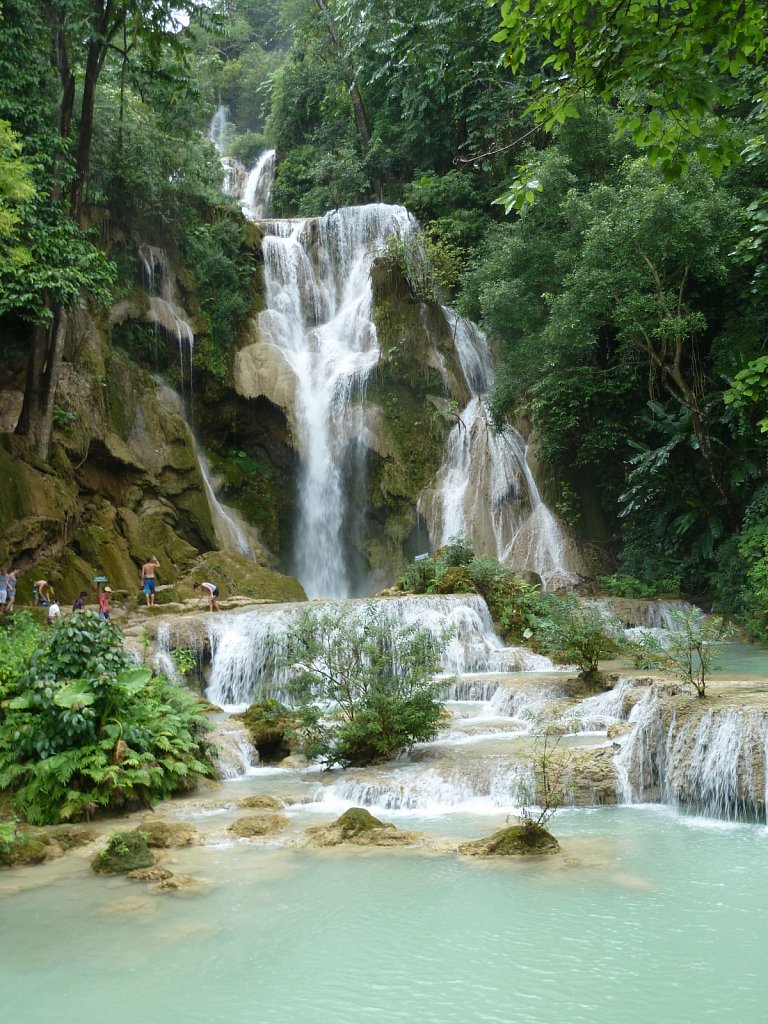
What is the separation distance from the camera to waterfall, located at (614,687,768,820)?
24.3ft

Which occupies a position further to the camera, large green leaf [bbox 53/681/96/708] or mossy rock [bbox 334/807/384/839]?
large green leaf [bbox 53/681/96/708]

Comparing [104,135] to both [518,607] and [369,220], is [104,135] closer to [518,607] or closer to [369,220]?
[369,220]

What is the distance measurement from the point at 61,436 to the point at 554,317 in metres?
11.2

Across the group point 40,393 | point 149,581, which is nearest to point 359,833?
point 149,581

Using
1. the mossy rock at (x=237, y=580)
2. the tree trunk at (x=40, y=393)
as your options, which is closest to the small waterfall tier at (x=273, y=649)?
the mossy rock at (x=237, y=580)

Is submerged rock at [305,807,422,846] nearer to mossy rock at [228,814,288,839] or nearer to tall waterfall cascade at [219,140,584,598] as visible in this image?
mossy rock at [228,814,288,839]

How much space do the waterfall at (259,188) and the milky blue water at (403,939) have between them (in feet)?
107

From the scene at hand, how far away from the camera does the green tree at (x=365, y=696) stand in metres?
9.21

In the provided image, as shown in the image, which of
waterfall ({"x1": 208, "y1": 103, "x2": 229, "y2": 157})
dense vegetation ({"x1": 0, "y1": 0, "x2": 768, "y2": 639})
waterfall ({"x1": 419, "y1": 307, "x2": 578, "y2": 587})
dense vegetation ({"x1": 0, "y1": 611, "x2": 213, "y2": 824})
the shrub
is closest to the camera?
dense vegetation ({"x1": 0, "y1": 611, "x2": 213, "y2": 824})

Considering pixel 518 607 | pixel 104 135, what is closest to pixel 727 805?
pixel 518 607

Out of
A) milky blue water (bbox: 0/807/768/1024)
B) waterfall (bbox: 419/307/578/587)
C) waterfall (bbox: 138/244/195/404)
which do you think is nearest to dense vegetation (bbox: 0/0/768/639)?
waterfall (bbox: 138/244/195/404)

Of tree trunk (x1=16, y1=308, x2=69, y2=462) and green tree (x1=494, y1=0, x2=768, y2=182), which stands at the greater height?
tree trunk (x1=16, y1=308, x2=69, y2=462)

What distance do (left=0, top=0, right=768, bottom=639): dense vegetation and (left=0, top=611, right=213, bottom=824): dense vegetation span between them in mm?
7101

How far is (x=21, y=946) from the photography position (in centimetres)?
509
